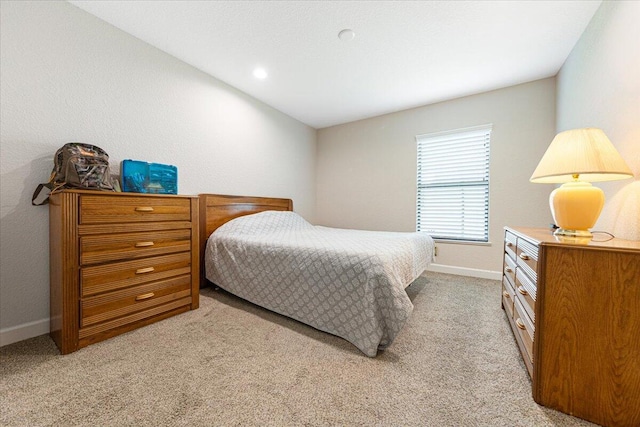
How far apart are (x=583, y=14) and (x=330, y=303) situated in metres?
2.95

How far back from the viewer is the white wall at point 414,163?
9.17ft

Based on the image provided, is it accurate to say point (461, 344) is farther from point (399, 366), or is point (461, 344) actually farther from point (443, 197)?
point (443, 197)

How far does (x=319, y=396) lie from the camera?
3.80ft

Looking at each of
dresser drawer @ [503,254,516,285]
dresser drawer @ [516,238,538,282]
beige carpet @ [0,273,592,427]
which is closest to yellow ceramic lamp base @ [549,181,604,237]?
dresser drawer @ [516,238,538,282]

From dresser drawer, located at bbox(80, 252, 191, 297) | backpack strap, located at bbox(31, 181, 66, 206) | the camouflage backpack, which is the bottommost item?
dresser drawer, located at bbox(80, 252, 191, 297)

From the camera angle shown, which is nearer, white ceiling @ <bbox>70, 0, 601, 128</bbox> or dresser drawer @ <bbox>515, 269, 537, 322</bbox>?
dresser drawer @ <bbox>515, 269, 537, 322</bbox>

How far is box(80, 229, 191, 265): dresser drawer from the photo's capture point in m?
1.54

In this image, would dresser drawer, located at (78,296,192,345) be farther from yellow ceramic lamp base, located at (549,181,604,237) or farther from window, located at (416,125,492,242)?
window, located at (416,125,492,242)

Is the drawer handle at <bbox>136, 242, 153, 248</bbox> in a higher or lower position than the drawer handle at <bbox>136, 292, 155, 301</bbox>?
higher

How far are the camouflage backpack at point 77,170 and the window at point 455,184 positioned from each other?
3582 millimetres

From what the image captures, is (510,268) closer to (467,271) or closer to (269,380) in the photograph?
(467,271)

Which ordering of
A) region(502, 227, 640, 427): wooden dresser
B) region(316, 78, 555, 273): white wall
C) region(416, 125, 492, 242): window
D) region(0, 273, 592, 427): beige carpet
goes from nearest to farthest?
region(502, 227, 640, 427): wooden dresser, region(0, 273, 592, 427): beige carpet, region(316, 78, 555, 273): white wall, region(416, 125, 492, 242): window

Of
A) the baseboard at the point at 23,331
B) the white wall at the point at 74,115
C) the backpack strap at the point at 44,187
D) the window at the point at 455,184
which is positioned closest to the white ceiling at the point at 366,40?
the white wall at the point at 74,115

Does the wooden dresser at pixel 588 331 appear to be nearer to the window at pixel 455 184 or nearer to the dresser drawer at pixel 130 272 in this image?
the window at pixel 455 184
